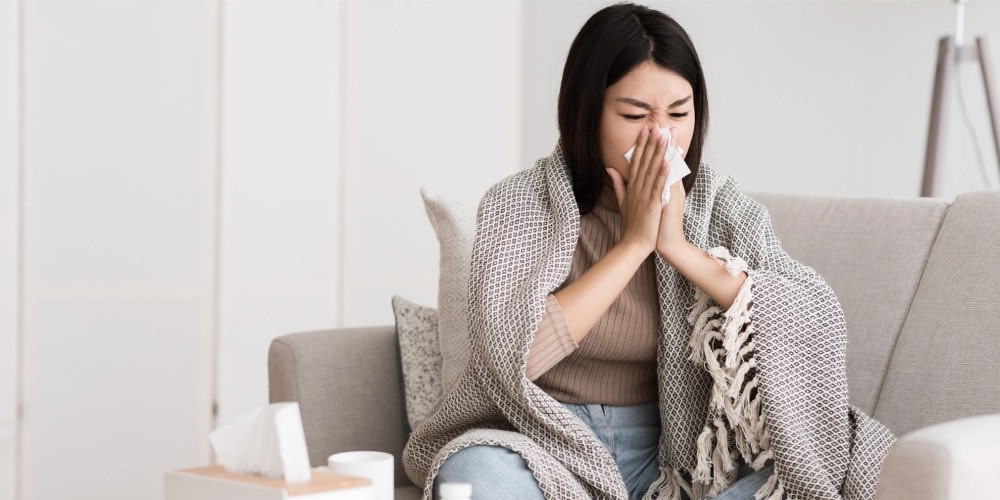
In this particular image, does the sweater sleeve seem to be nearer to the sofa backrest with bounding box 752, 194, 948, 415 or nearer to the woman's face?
the woman's face

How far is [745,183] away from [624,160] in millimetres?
1638

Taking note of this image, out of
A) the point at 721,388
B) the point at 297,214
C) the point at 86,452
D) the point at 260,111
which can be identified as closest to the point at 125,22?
the point at 260,111

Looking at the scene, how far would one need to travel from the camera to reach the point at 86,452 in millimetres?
2510

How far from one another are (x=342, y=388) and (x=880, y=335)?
0.88 metres

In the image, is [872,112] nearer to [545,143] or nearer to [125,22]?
[545,143]

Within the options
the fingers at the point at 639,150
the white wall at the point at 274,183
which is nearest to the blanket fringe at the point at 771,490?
the fingers at the point at 639,150

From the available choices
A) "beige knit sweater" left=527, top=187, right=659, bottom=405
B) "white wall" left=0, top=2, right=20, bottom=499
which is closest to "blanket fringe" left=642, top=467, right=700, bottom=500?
"beige knit sweater" left=527, top=187, right=659, bottom=405

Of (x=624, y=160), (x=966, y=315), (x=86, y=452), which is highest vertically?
(x=624, y=160)

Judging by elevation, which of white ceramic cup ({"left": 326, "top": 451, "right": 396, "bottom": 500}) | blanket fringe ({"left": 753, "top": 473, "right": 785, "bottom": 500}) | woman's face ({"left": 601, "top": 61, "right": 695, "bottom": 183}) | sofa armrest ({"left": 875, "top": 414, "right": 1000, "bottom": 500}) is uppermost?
woman's face ({"left": 601, "top": 61, "right": 695, "bottom": 183})

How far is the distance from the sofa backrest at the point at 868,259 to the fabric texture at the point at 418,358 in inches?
25.3

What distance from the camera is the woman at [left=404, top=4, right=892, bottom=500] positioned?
1.52 m

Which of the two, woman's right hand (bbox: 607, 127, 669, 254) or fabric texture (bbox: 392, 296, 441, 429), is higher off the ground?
woman's right hand (bbox: 607, 127, 669, 254)

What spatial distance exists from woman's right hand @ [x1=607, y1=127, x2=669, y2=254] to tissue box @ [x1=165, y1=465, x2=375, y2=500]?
2.30 feet

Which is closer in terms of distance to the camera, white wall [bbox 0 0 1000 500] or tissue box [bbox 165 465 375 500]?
tissue box [bbox 165 465 375 500]
